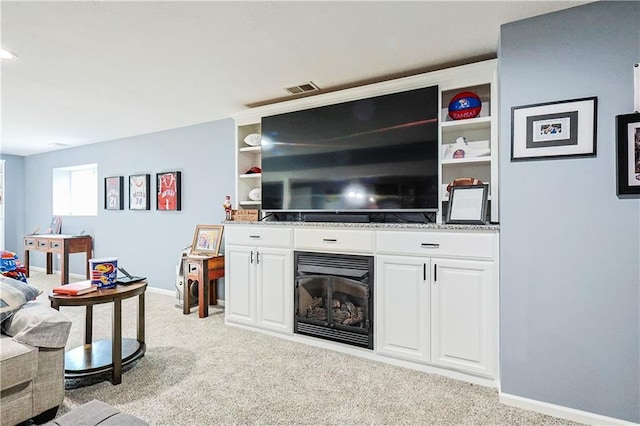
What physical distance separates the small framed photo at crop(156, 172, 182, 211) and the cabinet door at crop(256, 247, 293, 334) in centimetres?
201

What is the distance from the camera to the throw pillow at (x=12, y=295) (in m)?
1.82

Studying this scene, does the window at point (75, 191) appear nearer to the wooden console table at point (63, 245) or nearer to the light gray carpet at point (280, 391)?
the wooden console table at point (63, 245)

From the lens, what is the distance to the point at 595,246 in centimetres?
183

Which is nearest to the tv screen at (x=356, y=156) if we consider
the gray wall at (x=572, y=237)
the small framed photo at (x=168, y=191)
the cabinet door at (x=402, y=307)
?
the cabinet door at (x=402, y=307)

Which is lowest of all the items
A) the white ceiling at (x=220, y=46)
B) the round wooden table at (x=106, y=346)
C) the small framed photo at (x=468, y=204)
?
the round wooden table at (x=106, y=346)

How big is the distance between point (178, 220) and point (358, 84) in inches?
119

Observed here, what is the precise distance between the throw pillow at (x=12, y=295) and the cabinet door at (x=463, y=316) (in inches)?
99.6

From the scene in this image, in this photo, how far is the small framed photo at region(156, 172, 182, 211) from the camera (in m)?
4.49

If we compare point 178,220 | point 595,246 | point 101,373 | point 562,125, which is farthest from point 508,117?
point 178,220

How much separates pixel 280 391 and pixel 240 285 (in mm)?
1309

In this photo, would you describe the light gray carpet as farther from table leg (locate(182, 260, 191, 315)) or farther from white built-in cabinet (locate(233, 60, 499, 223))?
white built-in cabinet (locate(233, 60, 499, 223))

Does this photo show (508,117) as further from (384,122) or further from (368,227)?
(368,227)

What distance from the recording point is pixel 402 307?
247 cm

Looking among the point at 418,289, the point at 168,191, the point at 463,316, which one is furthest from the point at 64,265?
the point at 463,316
